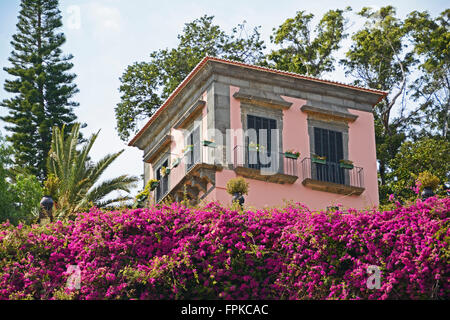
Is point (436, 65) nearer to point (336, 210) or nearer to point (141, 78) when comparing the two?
point (141, 78)

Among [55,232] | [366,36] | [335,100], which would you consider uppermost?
[366,36]

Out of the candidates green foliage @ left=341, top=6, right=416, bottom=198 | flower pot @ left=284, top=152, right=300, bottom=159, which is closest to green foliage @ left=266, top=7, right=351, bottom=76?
green foliage @ left=341, top=6, right=416, bottom=198

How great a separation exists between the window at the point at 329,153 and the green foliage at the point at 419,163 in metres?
4.77

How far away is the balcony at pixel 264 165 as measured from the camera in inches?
893

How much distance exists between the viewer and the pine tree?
34094mm

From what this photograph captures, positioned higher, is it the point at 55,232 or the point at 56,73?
the point at 56,73

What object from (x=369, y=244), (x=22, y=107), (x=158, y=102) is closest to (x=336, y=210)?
(x=369, y=244)

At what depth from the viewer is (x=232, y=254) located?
14.2 m

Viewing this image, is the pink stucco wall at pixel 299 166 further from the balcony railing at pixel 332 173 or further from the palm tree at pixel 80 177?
the palm tree at pixel 80 177

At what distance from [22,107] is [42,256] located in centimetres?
2178

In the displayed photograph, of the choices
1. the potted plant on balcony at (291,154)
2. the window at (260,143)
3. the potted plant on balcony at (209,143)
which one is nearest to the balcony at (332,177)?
the potted plant on balcony at (291,154)

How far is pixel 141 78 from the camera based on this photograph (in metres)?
35.0

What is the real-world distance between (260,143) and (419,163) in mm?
8076

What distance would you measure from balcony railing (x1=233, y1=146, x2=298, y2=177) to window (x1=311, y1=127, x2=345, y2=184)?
2.43 feet
